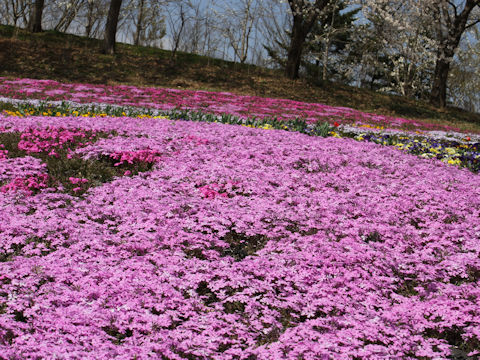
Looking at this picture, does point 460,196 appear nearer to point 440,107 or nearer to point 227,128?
point 227,128

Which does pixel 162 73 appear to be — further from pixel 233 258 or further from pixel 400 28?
pixel 233 258

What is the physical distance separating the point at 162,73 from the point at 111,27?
558cm

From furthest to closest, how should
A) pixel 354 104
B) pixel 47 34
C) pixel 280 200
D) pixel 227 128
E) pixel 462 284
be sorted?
pixel 47 34, pixel 354 104, pixel 227 128, pixel 280 200, pixel 462 284

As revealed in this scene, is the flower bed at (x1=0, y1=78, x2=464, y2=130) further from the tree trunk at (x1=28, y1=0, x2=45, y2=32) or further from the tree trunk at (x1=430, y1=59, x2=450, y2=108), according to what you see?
the tree trunk at (x1=430, y1=59, x2=450, y2=108)

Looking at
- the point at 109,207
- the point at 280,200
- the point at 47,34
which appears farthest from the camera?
the point at 47,34

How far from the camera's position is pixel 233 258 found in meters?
5.20

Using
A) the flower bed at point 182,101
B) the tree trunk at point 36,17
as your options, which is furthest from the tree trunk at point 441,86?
the tree trunk at point 36,17

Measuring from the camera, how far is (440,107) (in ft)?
123

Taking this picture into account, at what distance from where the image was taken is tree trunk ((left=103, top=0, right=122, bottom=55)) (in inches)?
1294

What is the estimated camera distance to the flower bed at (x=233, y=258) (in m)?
3.72

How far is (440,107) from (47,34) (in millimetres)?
34416

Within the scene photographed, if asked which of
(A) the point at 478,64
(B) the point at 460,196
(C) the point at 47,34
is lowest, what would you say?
(B) the point at 460,196

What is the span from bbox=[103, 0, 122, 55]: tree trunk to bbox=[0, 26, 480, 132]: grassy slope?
0.89 metres

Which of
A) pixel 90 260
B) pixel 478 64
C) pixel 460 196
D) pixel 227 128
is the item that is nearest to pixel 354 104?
pixel 227 128
